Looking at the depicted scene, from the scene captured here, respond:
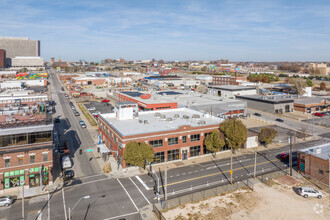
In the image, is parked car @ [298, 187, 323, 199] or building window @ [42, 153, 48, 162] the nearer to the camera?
parked car @ [298, 187, 323, 199]

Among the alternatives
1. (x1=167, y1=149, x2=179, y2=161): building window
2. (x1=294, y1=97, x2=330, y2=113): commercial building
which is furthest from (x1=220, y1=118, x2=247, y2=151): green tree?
(x1=294, y1=97, x2=330, y2=113): commercial building

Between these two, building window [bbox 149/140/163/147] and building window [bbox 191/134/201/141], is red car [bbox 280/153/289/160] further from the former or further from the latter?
building window [bbox 149/140/163/147]

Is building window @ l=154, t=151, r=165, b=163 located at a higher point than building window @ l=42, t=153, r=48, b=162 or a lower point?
lower

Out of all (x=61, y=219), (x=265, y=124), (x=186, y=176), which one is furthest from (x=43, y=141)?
(x=265, y=124)

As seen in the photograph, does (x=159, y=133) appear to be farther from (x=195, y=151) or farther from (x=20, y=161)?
(x=20, y=161)

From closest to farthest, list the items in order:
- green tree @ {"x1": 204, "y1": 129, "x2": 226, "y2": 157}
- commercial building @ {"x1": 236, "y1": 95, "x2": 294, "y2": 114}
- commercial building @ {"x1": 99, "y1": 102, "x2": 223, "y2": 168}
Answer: commercial building @ {"x1": 99, "y1": 102, "x2": 223, "y2": 168}
green tree @ {"x1": 204, "y1": 129, "x2": 226, "y2": 157}
commercial building @ {"x1": 236, "y1": 95, "x2": 294, "y2": 114}

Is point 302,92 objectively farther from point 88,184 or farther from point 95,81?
point 95,81
